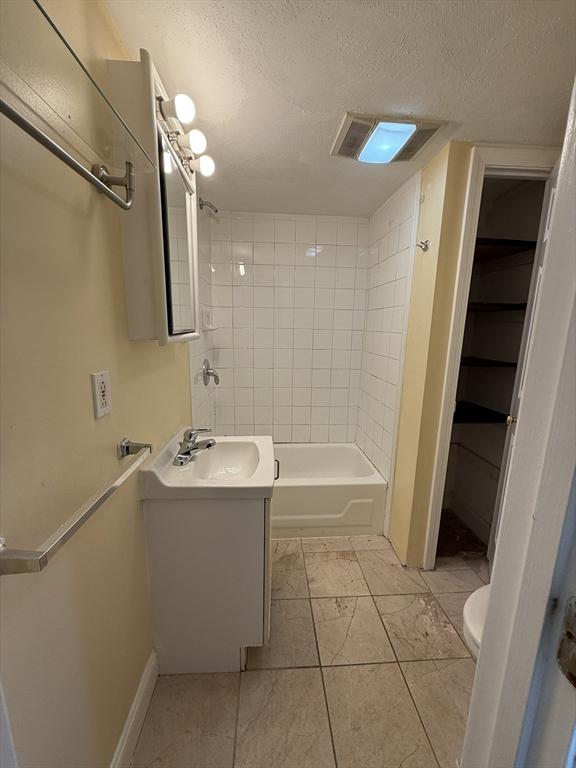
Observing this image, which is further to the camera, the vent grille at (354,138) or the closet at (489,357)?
the closet at (489,357)

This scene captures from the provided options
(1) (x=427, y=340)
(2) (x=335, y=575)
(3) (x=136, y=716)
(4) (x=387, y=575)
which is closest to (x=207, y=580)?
(3) (x=136, y=716)

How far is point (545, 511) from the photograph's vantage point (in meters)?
0.34

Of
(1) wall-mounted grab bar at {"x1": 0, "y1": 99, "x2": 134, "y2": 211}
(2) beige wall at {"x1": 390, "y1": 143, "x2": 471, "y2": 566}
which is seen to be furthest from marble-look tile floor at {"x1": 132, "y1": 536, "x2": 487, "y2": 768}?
(1) wall-mounted grab bar at {"x1": 0, "y1": 99, "x2": 134, "y2": 211}

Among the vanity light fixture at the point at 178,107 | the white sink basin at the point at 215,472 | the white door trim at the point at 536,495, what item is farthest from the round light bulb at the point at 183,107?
the white sink basin at the point at 215,472

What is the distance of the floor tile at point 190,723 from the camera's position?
0.99 m

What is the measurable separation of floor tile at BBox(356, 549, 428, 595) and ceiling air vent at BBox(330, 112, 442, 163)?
7.43ft

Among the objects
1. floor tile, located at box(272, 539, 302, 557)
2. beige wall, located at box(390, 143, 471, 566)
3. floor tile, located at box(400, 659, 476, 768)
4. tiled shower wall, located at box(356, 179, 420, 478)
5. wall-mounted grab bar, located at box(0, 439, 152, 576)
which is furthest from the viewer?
floor tile, located at box(272, 539, 302, 557)

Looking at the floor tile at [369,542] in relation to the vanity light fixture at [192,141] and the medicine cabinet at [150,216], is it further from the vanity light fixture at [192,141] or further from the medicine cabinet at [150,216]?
the vanity light fixture at [192,141]

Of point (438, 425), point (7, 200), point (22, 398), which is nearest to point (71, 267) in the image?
point (7, 200)

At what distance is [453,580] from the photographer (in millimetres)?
1733

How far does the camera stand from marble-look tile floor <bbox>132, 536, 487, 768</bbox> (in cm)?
101

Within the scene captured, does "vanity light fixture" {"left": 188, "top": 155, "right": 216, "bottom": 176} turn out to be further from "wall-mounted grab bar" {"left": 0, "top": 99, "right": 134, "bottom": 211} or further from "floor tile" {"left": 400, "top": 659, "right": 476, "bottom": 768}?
"floor tile" {"left": 400, "top": 659, "right": 476, "bottom": 768}

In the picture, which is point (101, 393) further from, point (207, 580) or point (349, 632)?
point (349, 632)

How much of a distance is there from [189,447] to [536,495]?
4.20 feet
